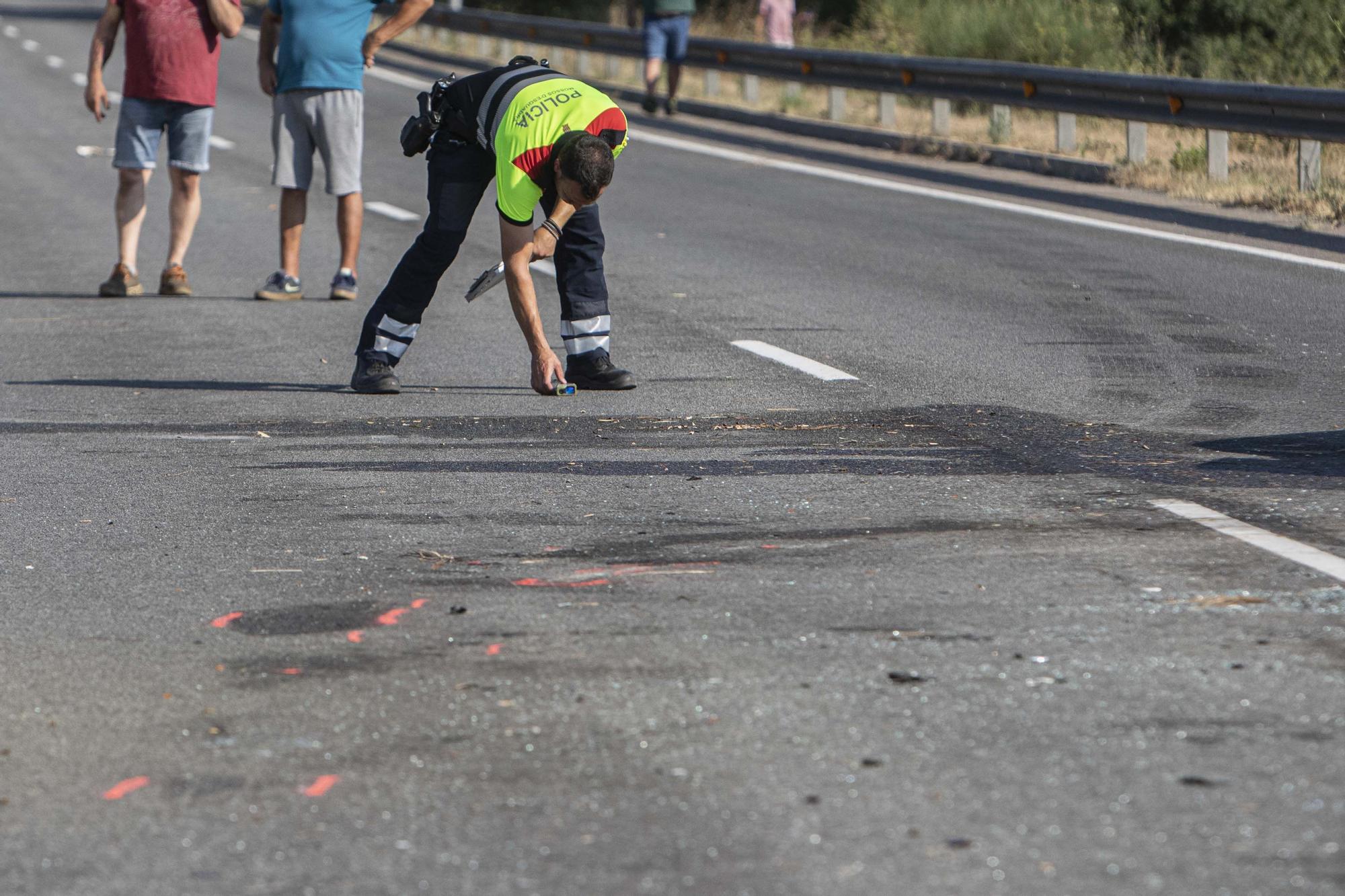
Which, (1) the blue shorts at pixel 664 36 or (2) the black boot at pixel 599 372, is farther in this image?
(1) the blue shorts at pixel 664 36

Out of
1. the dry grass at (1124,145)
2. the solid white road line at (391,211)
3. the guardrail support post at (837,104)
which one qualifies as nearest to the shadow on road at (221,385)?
the solid white road line at (391,211)

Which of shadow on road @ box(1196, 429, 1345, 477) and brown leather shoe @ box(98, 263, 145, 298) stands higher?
brown leather shoe @ box(98, 263, 145, 298)

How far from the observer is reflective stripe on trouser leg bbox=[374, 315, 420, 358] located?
8195 mm

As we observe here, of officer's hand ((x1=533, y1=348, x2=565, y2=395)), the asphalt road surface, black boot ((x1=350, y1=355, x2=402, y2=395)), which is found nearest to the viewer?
the asphalt road surface

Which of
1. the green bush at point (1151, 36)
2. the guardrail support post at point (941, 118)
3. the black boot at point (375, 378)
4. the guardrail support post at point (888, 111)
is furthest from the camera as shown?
the guardrail support post at point (888, 111)

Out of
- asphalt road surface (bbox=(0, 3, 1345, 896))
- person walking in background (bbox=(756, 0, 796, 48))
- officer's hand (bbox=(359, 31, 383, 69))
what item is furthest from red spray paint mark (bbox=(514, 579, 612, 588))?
person walking in background (bbox=(756, 0, 796, 48))

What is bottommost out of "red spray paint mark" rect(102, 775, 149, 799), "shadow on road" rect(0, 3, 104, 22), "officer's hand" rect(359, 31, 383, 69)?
"red spray paint mark" rect(102, 775, 149, 799)

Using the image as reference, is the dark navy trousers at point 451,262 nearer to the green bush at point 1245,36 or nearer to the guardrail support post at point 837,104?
the green bush at point 1245,36

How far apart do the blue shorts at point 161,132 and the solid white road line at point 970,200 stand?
5548 mm

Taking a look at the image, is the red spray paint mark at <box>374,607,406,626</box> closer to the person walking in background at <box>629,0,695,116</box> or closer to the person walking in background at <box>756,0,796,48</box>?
the person walking in background at <box>629,0,695,116</box>

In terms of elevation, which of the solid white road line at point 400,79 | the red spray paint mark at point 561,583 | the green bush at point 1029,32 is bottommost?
the red spray paint mark at point 561,583

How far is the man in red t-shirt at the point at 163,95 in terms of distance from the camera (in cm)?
1089

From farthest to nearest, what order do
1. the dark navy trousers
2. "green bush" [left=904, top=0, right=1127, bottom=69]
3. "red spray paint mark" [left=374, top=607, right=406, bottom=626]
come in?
"green bush" [left=904, top=0, right=1127, bottom=69] → the dark navy trousers → "red spray paint mark" [left=374, top=607, right=406, bottom=626]

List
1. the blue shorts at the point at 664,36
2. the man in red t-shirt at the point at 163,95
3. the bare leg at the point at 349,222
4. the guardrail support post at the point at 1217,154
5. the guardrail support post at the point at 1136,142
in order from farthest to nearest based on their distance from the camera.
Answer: the blue shorts at the point at 664,36 < the guardrail support post at the point at 1136,142 < the guardrail support post at the point at 1217,154 < the man in red t-shirt at the point at 163,95 < the bare leg at the point at 349,222
